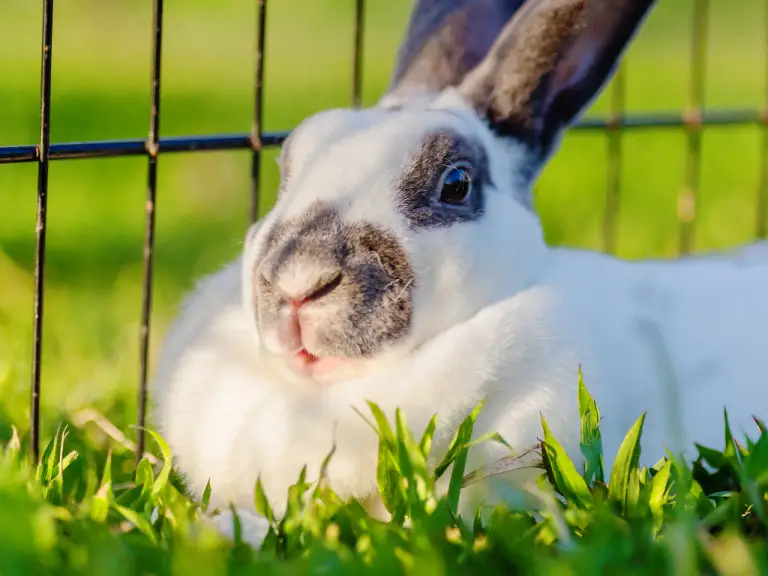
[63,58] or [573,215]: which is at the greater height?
[63,58]

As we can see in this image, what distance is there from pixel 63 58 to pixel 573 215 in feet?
10.7

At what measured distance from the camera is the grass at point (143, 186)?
2.05 metres

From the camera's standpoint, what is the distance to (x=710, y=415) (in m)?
1.88

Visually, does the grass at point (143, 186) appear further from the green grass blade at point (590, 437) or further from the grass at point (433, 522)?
the green grass blade at point (590, 437)

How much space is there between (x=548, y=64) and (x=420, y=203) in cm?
40

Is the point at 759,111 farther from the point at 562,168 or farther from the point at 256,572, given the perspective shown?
the point at 256,572

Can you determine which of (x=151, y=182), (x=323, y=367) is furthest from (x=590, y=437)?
(x=151, y=182)

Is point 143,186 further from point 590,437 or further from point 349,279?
point 590,437

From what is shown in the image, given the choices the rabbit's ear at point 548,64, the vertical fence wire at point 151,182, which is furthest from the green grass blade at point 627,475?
the vertical fence wire at point 151,182

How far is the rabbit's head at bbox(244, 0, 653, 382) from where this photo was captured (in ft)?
5.26

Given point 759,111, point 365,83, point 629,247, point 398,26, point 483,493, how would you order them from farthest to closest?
point 398,26
point 365,83
point 629,247
point 759,111
point 483,493

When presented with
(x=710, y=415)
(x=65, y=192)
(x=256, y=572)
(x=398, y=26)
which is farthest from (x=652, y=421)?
(x=398, y=26)

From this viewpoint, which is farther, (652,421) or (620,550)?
(652,421)

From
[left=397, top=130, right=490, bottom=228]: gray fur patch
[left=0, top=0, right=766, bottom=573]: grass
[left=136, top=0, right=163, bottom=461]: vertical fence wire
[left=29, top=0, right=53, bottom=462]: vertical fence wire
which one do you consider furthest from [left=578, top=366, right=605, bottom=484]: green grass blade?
[left=29, top=0, right=53, bottom=462]: vertical fence wire
